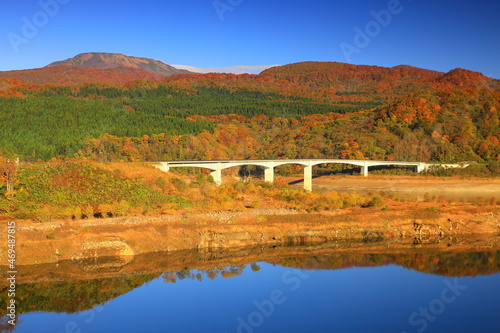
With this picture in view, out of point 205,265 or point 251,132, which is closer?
point 205,265

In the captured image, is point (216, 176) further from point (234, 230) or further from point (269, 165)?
point (234, 230)

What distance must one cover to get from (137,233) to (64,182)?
12378 mm

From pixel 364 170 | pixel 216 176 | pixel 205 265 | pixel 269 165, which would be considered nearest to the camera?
pixel 205 265

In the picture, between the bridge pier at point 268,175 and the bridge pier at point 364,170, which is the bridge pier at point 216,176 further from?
the bridge pier at point 364,170

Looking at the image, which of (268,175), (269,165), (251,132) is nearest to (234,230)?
(268,175)

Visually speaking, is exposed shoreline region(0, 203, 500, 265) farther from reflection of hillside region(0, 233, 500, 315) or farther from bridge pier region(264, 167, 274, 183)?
bridge pier region(264, 167, 274, 183)

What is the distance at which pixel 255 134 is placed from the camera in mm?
136625

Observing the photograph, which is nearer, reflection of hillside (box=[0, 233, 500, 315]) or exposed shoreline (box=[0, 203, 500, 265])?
reflection of hillside (box=[0, 233, 500, 315])

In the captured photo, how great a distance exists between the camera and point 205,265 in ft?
127

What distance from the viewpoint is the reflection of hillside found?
108ft

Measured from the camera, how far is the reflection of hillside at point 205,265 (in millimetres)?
32844

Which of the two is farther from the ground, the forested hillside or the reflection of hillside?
the forested hillside

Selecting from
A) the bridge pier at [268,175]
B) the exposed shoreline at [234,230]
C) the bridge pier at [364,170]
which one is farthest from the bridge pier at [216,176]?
the bridge pier at [364,170]

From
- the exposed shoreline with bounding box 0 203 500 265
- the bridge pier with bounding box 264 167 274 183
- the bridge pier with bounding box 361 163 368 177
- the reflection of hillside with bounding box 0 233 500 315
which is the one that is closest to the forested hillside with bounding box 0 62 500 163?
the bridge pier with bounding box 361 163 368 177
